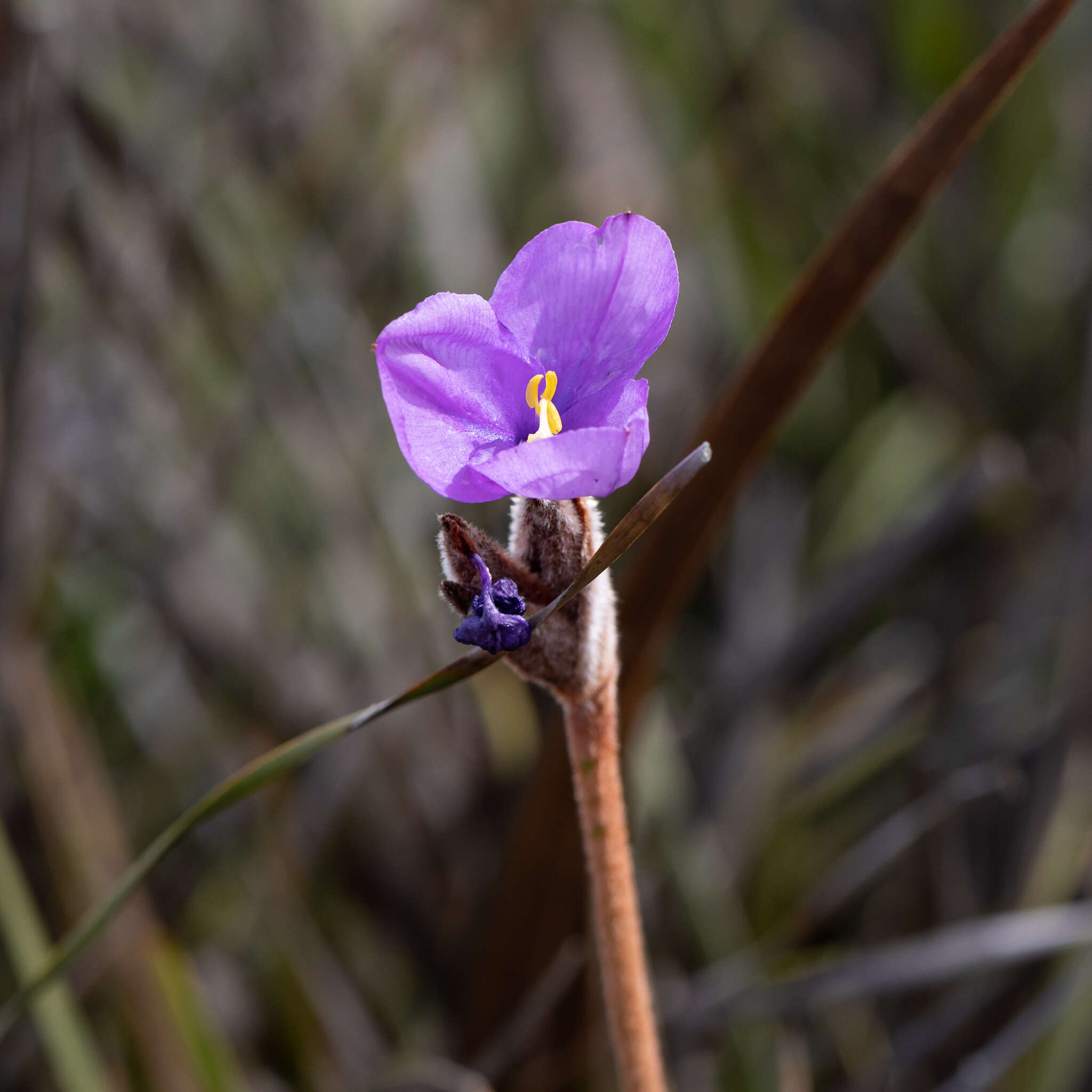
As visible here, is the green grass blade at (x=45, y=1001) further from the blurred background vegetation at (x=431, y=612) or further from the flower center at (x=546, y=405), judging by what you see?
the flower center at (x=546, y=405)

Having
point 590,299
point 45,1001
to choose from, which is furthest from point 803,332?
point 45,1001

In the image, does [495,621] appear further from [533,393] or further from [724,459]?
[724,459]

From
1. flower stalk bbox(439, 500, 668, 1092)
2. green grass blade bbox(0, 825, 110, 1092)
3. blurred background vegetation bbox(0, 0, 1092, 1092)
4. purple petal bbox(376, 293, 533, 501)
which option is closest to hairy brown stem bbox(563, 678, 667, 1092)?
flower stalk bbox(439, 500, 668, 1092)

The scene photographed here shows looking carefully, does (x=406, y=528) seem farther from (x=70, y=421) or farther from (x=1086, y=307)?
(x=1086, y=307)

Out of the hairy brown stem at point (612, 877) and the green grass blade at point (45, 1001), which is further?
the green grass blade at point (45, 1001)

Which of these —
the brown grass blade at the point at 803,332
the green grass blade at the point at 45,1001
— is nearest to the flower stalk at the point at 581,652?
the brown grass blade at the point at 803,332

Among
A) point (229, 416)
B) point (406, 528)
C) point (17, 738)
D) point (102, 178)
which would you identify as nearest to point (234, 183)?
point (102, 178)
